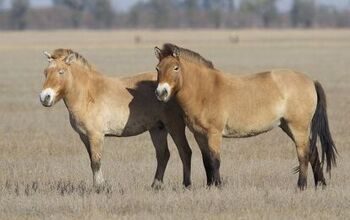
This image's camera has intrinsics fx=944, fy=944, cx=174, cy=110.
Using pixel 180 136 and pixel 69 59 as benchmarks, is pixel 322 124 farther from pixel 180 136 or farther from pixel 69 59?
pixel 69 59

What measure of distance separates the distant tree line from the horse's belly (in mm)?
154046

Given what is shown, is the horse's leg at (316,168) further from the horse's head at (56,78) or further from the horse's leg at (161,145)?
the horse's head at (56,78)

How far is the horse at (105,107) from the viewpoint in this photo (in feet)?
37.7

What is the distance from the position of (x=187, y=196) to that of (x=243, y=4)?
18819 centimetres

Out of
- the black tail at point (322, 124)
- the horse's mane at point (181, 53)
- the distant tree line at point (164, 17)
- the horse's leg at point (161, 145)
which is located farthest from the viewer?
the distant tree line at point (164, 17)

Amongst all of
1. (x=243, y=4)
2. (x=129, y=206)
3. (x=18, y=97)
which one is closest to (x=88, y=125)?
(x=129, y=206)

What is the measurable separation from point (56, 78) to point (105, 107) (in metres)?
0.79

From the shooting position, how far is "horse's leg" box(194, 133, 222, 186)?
36.8 ft

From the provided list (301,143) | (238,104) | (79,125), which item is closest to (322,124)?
(301,143)

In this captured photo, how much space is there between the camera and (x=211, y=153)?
11242 millimetres

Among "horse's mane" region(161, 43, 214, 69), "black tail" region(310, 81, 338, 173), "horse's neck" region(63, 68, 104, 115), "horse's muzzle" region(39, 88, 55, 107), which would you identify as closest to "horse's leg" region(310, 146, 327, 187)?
"black tail" region(310, 81, 338, 173)

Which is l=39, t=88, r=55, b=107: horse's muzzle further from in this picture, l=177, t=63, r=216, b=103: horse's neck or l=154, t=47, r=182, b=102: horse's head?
l=177, t=63, r=216, b=103: horse's neck

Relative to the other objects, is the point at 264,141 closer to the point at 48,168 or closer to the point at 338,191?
the point at 48,168

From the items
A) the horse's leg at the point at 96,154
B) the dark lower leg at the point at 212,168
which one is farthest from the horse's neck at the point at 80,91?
the dark lower leg at the point at 212,168
